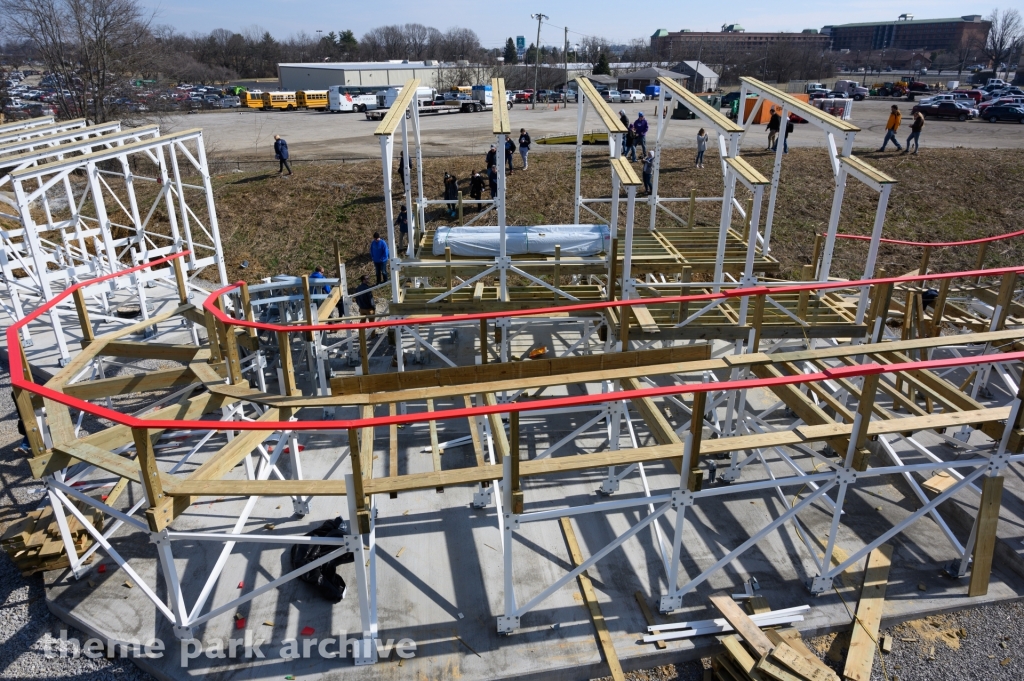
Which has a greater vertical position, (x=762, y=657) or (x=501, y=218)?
(x=501, y=218)

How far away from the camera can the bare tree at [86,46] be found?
91.6 feet

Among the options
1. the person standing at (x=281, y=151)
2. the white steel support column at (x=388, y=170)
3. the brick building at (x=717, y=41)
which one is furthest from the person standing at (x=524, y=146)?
the brick building at (x=717, y=41)

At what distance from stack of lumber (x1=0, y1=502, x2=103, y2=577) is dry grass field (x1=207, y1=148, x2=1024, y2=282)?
12.6 metres

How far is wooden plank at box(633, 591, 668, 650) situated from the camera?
6.33 metres

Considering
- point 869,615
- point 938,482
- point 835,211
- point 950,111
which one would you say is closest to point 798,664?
point 869,615

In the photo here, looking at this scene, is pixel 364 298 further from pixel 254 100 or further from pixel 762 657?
pixel 254 100

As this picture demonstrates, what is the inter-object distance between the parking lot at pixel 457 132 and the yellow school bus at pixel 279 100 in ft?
14.7

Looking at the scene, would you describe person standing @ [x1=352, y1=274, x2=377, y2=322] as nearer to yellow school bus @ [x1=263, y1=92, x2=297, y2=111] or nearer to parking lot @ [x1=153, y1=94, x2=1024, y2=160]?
parking lot @ [x1=153, y1=94, x2=1024, y2=160]

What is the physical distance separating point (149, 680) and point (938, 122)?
140 feet

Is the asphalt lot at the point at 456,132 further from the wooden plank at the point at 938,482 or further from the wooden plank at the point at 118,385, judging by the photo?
the wooden plank at the point at 118,385

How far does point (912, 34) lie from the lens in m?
165

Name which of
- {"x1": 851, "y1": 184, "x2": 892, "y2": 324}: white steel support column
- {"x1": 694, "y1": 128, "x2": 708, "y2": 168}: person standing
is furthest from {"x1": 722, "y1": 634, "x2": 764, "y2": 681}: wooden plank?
{"x1": 694, "y1": 128, "x2": 708, "y2": 168}: person standing

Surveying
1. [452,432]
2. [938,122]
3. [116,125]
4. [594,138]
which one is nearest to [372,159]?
[594,138]

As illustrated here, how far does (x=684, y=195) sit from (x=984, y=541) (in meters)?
17.0
